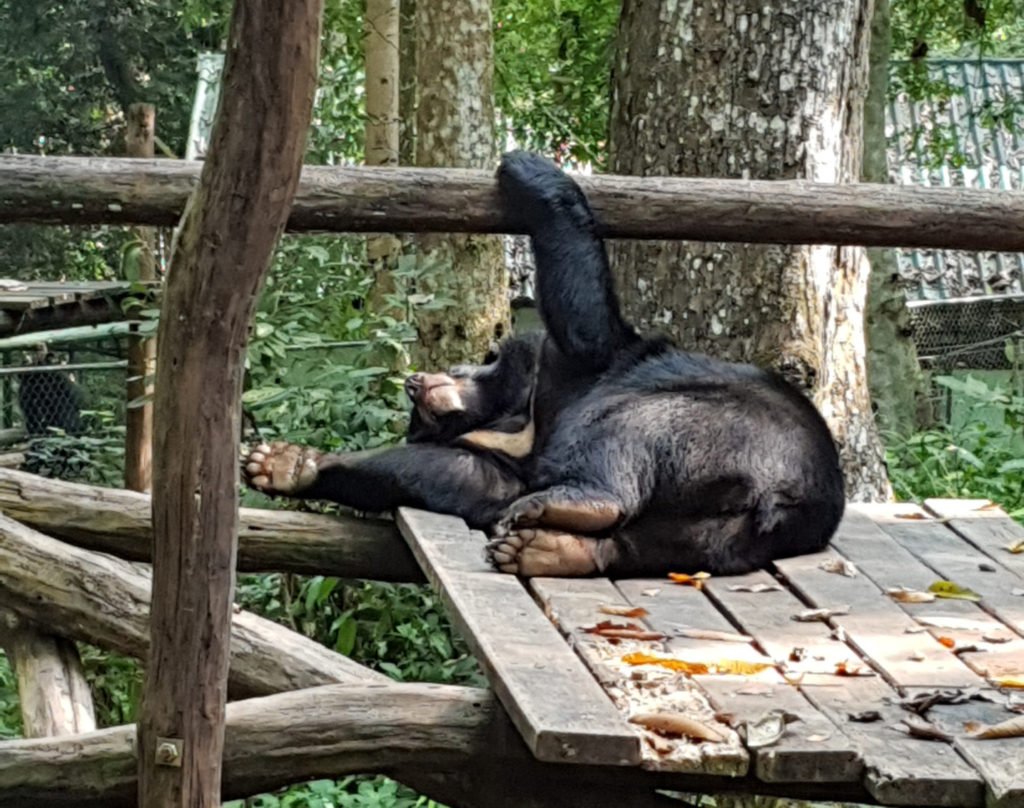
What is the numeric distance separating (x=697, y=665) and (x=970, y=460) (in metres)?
4.89

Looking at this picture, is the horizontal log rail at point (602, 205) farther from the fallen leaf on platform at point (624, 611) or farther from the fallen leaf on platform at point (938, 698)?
the fallen leaf on platform at point (938, 698)

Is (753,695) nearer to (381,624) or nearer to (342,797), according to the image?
(342,797)

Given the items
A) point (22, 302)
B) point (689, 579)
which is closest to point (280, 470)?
point (689, 579)

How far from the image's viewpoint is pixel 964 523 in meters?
5.01

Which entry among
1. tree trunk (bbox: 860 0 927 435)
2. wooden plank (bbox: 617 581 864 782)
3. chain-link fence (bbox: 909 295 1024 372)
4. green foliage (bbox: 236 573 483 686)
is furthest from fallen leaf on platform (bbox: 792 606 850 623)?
chain-link fence (bbox: 909 295 1024 372)

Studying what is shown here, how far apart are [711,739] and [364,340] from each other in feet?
13.6

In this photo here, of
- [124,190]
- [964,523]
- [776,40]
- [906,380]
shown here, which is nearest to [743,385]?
[964,523]

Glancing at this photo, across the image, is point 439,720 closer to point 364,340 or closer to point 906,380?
point 364,340

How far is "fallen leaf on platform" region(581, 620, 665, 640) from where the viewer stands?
356 cm

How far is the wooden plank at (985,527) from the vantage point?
15.2 ft

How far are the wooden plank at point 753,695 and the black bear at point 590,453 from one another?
9.1 inches

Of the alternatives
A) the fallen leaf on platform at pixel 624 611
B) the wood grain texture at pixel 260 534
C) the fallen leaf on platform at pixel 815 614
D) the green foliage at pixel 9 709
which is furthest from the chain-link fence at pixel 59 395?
the fallen leaf on platform at pixel 815 614

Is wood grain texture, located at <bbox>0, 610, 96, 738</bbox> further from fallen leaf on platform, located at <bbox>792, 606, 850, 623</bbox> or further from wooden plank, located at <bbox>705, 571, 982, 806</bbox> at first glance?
fallen leaf on platform, located at <bbox>792, 606, 850, 623</bbox>

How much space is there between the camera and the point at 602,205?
455cm
